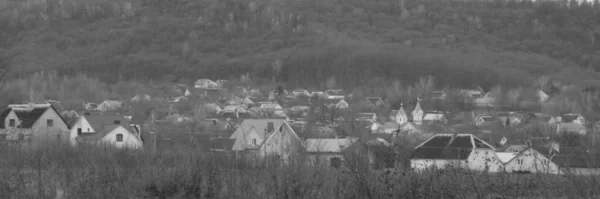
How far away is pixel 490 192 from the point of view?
9.91 meters

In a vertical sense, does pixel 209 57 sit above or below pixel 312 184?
above

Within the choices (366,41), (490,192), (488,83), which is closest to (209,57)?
(366,41)

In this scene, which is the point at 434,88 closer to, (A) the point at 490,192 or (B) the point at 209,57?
(B) the point at 209,57

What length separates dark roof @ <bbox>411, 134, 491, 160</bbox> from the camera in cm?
2230

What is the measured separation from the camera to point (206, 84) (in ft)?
269

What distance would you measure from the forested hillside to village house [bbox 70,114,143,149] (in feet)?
144

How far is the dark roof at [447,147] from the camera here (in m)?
22.3

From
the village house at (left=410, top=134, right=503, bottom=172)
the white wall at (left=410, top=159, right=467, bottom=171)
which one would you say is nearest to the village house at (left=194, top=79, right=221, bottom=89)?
the village house at (left=410, top=134, right=503, bottom=172)

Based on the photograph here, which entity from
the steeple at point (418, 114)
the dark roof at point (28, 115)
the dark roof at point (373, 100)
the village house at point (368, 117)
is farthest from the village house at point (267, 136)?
the dark roof at point (373, 100)

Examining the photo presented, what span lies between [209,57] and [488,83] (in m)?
30.0

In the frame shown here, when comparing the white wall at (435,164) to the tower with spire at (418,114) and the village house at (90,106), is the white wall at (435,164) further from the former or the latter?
the village house at (90,106)

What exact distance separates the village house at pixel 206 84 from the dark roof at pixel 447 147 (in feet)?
184

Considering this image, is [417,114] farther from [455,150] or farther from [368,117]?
[455,150]

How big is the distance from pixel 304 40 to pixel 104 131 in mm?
69736
